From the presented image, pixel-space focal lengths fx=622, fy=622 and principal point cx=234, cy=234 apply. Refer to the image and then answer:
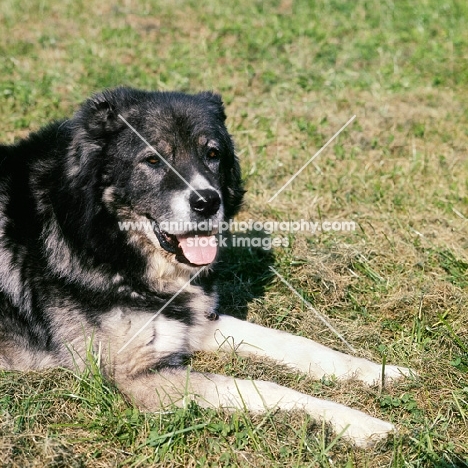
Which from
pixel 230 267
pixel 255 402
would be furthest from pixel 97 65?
pixel 255 402

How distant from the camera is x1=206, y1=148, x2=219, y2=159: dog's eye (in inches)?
153

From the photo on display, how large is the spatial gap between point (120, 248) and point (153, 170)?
50cm

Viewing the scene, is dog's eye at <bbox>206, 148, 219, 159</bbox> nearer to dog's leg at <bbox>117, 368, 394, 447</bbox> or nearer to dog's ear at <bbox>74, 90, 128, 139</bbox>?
dog's ear at <bbox>74, 90, 128, 139</bbox>

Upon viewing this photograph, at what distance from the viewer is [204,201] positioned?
355 cm

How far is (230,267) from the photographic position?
5062mm

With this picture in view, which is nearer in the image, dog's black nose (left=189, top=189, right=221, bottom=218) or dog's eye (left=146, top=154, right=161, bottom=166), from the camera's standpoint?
dog's black nose (left=189, top=189, right=221, bottom=218)

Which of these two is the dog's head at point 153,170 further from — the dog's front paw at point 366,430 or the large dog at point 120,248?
the dog's front paw at point 366,430

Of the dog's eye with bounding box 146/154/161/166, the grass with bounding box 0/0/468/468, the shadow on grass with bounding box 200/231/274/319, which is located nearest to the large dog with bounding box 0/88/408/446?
the dog's eye with bounding box 146/154/161/166

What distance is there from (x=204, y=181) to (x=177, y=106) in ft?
1.81

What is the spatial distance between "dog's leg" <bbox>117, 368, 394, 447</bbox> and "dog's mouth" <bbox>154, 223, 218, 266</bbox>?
684mm

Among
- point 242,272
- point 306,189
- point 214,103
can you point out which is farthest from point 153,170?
point 306,189

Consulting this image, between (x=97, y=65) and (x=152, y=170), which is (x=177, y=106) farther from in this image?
(x=97, y=65)

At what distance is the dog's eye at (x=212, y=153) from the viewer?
3.88m

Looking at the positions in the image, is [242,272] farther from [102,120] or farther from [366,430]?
[366,430]
